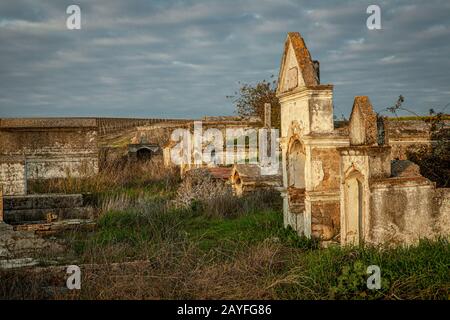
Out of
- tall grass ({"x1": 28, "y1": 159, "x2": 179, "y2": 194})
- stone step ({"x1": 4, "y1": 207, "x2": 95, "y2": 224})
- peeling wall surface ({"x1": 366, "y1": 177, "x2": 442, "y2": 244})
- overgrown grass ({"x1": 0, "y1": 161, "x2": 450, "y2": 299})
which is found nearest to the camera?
overgrown grass ({"x1": 0, "y1": 161, "x2": 450, "y2": 299})

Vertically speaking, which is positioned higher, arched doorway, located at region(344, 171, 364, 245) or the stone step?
arched doorway, located at region(344, 171, 364, 245)

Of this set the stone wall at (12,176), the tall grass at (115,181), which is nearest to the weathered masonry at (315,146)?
the stone wall at (12,176)

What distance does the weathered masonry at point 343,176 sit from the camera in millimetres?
7031

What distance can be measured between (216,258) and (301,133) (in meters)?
3.02

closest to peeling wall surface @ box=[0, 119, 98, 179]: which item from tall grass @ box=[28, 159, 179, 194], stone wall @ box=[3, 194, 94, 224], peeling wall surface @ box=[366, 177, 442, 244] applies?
tall grass @ box=[28, 159, 179, 194]

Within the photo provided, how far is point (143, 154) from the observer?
2666 centimetres

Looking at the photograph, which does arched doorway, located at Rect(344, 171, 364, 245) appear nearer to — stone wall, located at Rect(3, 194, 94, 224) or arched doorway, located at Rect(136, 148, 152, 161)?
stone wall, located at Rect(3, 194, 94, 224)

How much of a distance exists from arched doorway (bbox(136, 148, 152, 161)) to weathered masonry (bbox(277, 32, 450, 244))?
16.9 metres

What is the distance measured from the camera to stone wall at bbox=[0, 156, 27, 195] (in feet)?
43.5

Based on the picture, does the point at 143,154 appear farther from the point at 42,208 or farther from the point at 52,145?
the point at 42,208

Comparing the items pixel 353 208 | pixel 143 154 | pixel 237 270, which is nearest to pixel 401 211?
pixel 353 208

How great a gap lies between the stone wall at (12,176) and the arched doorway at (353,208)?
31.9ft
